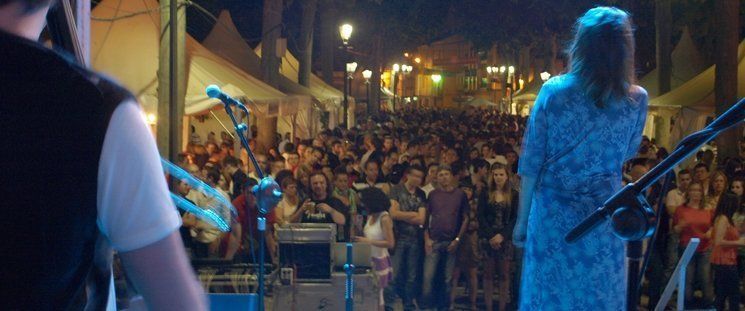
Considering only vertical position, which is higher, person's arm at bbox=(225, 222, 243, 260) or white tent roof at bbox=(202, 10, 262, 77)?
white tent roof at bbox=(202, 10, 262, 77)

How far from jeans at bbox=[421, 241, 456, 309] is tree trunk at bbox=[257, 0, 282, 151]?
12.0m

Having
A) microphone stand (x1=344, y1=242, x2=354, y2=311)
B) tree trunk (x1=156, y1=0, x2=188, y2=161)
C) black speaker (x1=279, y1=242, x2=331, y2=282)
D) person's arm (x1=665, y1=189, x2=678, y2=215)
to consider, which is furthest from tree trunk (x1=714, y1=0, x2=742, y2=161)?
microphone stand (x1=344, y1=242, x2=354, y2=311)

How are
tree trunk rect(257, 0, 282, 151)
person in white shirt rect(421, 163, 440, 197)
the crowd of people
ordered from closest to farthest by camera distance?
the crowd of people
person in white shirt rect(421, 163, 440, 197)
tree trunk rect(257, 0, 282, 151)

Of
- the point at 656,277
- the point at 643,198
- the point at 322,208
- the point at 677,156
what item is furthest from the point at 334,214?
the point at 677,156

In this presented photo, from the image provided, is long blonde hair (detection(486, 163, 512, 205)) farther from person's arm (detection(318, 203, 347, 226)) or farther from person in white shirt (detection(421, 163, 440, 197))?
person's arm (detection(318, 203, 347, 226))

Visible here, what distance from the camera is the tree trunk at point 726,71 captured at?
18.0 meters

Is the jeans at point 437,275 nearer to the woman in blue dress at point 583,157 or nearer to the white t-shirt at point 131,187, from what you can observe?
the woman in blue dress at point 583,157

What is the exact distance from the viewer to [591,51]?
12.1 feet

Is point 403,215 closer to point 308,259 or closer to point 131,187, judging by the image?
point 308,259

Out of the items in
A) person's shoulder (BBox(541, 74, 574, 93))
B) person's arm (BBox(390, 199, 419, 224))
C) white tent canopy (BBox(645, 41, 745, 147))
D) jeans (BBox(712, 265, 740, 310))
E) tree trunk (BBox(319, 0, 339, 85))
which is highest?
tree trunk (BBox(319, 0, 339, 85))

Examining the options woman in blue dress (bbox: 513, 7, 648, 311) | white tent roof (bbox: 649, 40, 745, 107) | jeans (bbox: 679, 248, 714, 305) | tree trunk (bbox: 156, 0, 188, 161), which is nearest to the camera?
woman in blue dress (bbox: 513, 7, 648, 311)

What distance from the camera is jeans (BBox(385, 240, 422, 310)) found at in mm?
10148

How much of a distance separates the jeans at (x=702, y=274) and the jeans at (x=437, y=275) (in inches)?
96.8

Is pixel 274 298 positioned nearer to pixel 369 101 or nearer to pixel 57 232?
pixel 57 232
